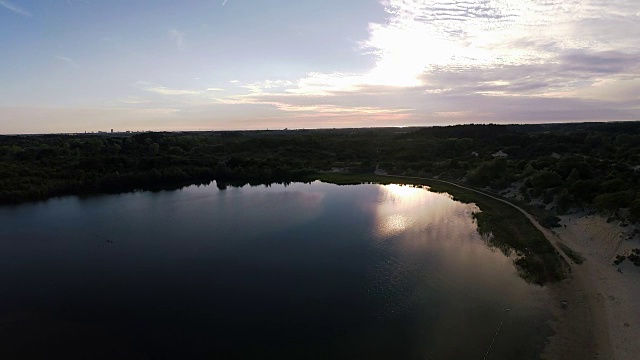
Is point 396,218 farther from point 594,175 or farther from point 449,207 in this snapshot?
point 594,175

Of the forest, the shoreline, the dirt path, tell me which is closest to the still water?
the dirt path

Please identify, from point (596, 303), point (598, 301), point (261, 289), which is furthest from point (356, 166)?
point (596, 303)

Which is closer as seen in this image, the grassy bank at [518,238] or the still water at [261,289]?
the still water at [261,289]

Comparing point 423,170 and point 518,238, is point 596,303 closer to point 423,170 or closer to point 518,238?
point 518,238

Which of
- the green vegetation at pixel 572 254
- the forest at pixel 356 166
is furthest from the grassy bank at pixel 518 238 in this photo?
the forest at pixel 356 166

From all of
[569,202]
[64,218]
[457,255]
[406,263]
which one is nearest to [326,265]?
[406,263]

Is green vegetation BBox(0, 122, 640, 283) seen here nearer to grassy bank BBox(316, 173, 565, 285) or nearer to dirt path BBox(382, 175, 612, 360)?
grassy bank BBox(316, 173, 565, 285)

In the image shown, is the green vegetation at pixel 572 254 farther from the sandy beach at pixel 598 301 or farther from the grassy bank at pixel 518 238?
the grassy bank at pixel 518 238
